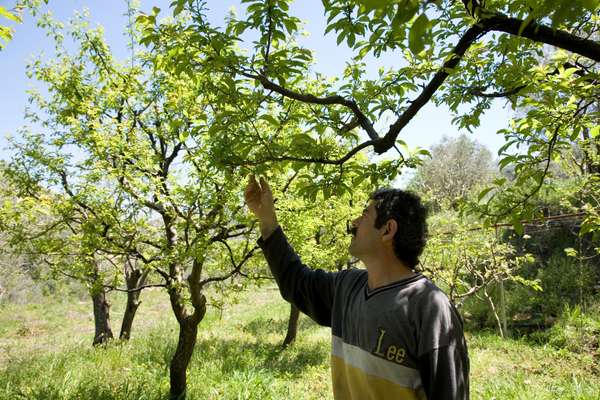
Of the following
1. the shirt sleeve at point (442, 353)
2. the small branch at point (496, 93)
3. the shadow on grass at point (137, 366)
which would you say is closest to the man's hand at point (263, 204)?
the shirt sleeve at point (442, 353)

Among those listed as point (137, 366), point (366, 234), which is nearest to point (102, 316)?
point (137, 366)

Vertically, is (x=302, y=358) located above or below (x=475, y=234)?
below

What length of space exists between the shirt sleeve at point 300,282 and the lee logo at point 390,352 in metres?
0.56

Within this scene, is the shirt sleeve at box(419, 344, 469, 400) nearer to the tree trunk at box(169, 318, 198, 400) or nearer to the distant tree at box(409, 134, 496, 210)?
the tree trunk at box(169, 318, 198, 400)

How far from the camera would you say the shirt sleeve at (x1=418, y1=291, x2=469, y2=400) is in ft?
4.29

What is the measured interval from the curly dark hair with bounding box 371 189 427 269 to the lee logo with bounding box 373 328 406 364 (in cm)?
43

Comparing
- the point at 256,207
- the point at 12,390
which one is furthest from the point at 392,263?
the point at 12,390

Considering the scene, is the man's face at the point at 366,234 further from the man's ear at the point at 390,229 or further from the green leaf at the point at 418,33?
the green leaf at the point at 418,33

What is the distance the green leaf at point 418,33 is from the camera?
845mm

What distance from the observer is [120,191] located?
5.39m

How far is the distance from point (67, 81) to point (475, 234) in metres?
8.95

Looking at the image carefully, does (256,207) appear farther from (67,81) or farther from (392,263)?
(67,81)

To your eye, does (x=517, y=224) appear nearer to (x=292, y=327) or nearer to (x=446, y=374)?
(x=446, y=374)

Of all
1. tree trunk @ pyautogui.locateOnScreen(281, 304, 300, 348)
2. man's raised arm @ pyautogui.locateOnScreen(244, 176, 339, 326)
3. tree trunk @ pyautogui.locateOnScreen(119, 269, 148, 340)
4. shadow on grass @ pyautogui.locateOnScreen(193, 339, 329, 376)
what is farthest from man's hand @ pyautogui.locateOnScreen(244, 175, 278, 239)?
tree trunk @ pyautogui.locateOnScreen(281, 304, 300, 348)
